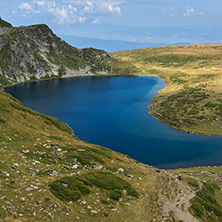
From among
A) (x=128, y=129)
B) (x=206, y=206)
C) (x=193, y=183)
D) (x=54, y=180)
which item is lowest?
(x=128, y=129)

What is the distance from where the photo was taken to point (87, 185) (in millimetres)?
30906

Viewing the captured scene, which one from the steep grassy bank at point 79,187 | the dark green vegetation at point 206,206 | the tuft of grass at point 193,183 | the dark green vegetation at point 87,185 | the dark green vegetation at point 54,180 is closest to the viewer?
the dark green vegetation at point 54,180

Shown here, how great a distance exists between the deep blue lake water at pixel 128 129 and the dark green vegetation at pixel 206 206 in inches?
1037

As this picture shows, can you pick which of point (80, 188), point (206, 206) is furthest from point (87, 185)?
point (206, 206)

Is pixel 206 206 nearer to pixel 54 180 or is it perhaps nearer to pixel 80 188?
pixel 80 188

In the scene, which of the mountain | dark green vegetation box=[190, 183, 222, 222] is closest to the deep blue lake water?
dark green vegetation box=[190, 183, 222, 222]

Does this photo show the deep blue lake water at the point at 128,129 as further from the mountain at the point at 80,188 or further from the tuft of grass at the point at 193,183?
the mountain at the point at 80,188

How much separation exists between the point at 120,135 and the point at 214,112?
5633cm

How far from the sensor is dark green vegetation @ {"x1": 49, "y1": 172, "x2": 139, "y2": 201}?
26516mm

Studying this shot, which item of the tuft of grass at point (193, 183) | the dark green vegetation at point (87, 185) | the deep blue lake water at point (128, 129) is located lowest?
the deep blue lake water at point (128, 129)

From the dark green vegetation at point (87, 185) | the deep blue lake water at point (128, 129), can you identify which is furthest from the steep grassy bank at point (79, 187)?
the deep blue lake water at point (128, 129)

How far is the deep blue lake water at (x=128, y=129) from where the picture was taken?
74312 mm

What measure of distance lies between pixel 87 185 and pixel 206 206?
2260cm

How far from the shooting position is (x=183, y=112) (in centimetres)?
11794
